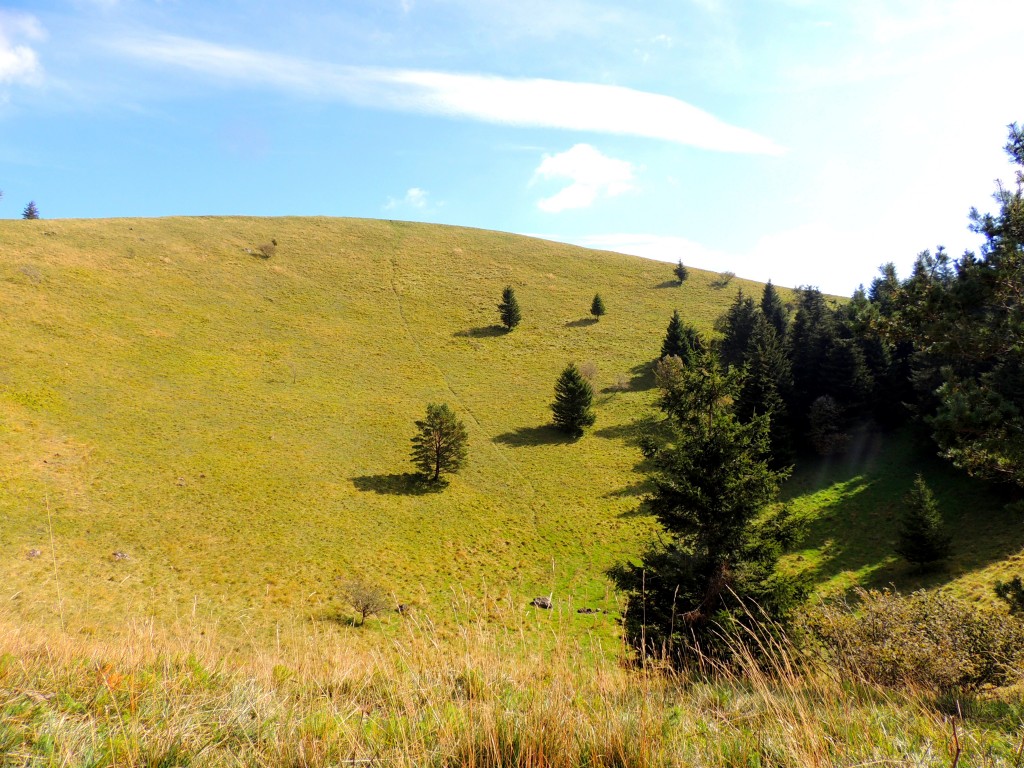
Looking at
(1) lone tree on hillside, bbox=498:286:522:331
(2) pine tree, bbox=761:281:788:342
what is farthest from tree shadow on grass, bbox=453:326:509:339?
(2) pine tree, bbox=761:281:788:342

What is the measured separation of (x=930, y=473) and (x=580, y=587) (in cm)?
2704

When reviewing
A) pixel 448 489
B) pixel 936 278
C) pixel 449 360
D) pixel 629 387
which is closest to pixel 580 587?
pixel 448 489

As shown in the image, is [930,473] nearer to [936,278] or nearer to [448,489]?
[936,278]

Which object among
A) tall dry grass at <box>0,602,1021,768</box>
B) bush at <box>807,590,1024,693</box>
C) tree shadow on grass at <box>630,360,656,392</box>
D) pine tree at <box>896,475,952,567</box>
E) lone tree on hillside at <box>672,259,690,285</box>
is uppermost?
lone tree on hillside at <box>672,259,690,285</box>

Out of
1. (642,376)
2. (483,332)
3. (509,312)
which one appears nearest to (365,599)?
(642,376)

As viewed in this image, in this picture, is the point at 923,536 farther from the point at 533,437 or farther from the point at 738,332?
the point at 738,332

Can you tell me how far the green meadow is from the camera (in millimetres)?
21672

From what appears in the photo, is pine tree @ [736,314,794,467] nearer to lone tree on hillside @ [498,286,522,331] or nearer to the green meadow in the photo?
the green meadow

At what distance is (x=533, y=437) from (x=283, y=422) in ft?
70.9

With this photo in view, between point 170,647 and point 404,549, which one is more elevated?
point 170,647

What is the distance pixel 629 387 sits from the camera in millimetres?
51125

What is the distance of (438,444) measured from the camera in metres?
34.3

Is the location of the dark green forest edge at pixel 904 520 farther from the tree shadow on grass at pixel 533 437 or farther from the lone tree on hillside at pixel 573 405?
the tree shadow on grass at pixel 533 437

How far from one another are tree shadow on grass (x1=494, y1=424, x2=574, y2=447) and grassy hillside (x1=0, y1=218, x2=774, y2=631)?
0.23 metres
